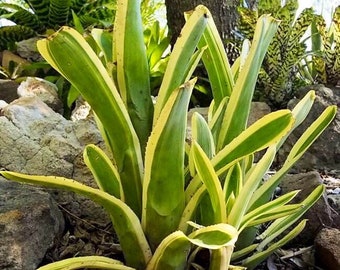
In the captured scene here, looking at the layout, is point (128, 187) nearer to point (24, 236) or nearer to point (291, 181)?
point (24, 236)

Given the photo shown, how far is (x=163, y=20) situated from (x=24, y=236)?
217cm

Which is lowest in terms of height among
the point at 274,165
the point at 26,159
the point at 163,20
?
the point at 274,165

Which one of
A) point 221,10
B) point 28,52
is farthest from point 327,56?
point 28,52

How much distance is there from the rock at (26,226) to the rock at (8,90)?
0.99 meters

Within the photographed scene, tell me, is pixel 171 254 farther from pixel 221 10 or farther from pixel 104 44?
pixel 221 10

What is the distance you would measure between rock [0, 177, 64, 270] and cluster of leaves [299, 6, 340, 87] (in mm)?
975

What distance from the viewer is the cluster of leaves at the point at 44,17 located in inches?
97.6

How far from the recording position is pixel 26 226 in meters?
0.75

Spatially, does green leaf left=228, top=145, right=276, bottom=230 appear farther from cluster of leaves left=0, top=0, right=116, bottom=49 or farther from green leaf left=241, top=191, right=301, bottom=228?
cluster of leaves left=0, top=0, right=116, bottom=49

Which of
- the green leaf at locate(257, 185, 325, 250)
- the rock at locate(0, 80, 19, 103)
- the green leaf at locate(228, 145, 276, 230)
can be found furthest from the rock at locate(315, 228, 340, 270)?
the rock at locate(0, 80, 19, 103)

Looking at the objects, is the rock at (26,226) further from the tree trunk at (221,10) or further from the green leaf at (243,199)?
the tree trunk at (221,10)

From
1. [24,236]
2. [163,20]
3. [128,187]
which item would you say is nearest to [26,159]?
[24,236]

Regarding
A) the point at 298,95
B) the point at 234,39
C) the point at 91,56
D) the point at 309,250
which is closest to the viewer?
the point at 91,56

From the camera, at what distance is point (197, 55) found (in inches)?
26.6
